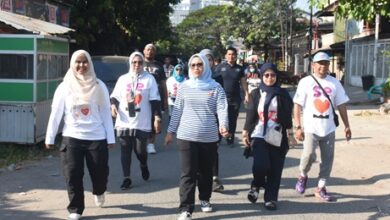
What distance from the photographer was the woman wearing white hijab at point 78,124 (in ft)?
19.5

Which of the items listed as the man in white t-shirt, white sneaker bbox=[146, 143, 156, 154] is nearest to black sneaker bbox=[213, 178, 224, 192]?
the man in white t-shirt

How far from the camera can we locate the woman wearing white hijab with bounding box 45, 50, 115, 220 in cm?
593

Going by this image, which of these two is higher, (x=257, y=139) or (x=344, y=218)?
(x=257, y=139)

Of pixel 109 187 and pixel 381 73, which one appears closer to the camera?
pixel 109 187

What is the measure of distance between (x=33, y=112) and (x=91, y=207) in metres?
4.08

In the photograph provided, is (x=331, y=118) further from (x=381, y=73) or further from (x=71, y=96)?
(x=381, y=73)

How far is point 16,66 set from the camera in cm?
1041

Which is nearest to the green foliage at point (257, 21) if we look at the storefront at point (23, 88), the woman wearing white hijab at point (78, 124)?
the storefront at point (23, 88)

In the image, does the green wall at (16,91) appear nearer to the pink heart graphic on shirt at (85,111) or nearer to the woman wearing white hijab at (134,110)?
the woman wearing white hijab at (134,110)

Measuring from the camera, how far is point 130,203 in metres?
6.74

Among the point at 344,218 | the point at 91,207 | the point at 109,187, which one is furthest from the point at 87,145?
the point at 344,218

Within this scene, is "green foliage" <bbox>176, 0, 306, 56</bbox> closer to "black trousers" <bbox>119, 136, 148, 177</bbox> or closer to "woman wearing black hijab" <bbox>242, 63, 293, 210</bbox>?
"black trousers" <bbox>119, 136, 148, 177</bbox>

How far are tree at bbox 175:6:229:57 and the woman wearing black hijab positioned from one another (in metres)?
72.1

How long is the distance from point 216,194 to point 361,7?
4.83 meters
